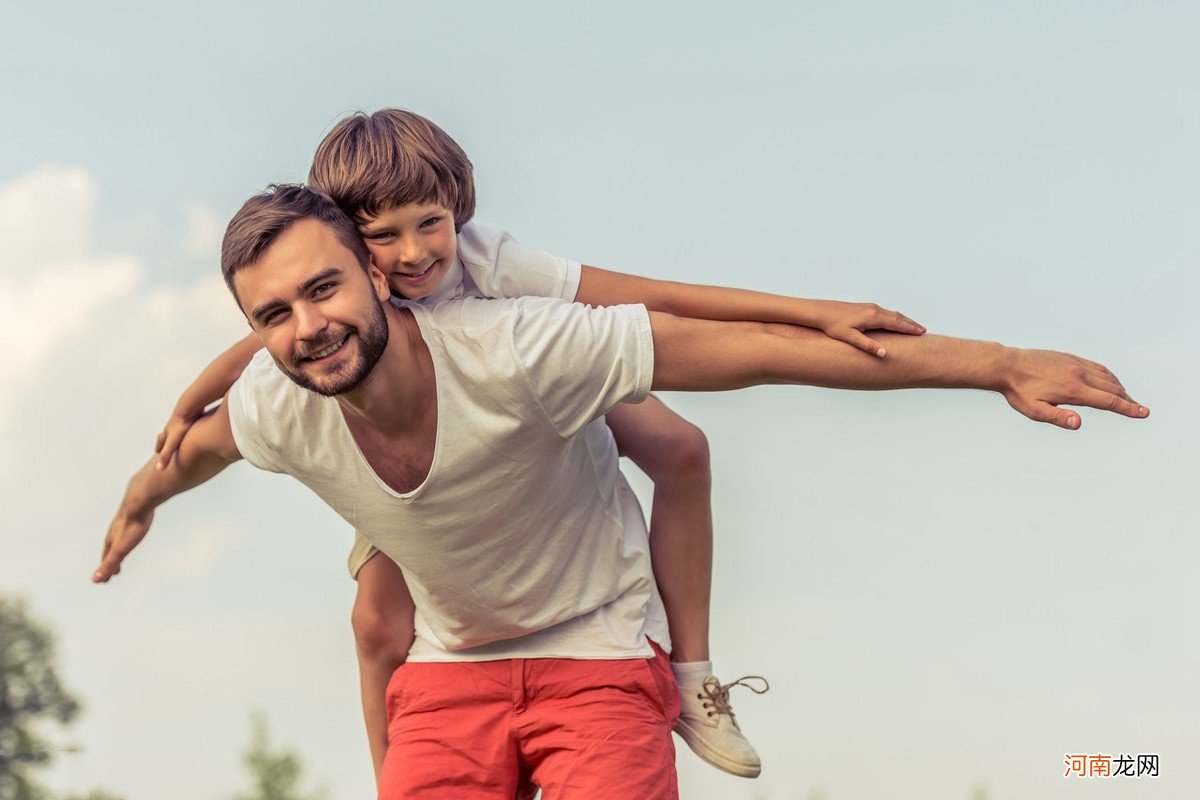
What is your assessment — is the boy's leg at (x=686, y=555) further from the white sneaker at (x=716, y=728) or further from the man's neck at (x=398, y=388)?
the man's neck at (x=398, y=388)

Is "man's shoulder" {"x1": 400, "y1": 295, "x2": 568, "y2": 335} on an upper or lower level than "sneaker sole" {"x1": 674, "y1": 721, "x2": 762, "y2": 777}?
upper

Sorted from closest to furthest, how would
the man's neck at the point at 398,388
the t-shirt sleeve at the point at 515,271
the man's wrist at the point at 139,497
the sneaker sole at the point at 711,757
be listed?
the man's neck at the point at 398,388
the t-shirt sleeve at the point at 515,271
the sneaker sole at the point at 711,757
the man's wrist at the point at 139,497

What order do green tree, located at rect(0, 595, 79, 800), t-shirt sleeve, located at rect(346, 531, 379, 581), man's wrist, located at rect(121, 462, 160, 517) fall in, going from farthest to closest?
green tree, located at rect(0, 595, 79, 800), man's wrist, located at rect(121, 462, 160, 517), t-shirt sleeve, located at rect(346, 531, 379, 581)

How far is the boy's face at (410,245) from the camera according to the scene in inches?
134

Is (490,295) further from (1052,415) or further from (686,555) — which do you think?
(1052,415)

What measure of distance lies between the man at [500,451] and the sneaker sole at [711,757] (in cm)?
23

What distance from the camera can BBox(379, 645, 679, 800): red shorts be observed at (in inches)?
142

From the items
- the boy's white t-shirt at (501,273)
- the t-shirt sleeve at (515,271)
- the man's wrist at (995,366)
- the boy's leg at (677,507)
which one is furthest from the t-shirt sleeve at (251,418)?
the man's wrist at (995,366)

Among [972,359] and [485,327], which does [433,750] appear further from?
[972,359]

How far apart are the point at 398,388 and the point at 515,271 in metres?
0.46

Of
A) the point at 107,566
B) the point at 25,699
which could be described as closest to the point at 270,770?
the point at 25,699

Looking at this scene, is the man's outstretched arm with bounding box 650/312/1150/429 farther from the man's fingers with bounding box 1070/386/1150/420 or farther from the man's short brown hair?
the man's short brown hair

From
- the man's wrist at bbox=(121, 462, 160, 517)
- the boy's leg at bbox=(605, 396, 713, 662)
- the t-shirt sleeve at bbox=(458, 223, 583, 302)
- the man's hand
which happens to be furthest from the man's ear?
the man's hand

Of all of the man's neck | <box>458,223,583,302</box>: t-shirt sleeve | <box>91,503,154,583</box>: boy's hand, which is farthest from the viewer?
<box>91,503,154,583</box>: boy's hand
